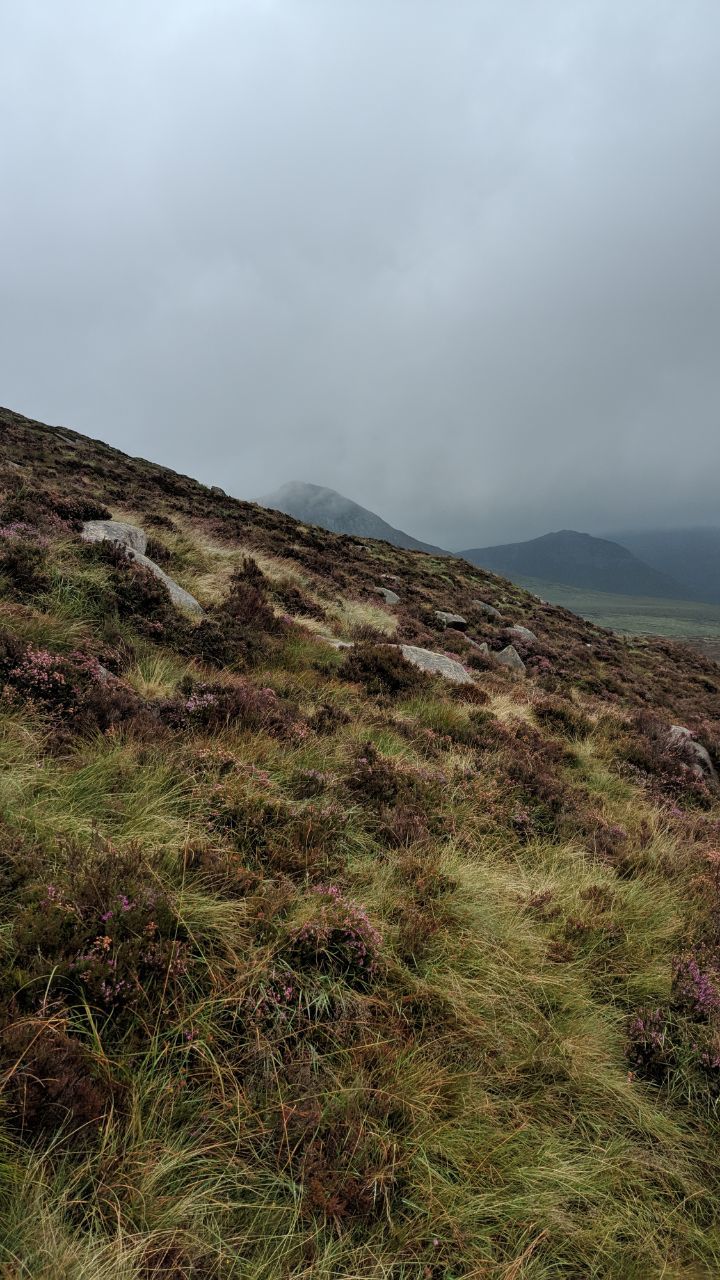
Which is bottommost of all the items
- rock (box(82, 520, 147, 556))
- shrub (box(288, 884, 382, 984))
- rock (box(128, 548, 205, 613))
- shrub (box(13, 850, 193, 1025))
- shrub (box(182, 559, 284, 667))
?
shrub (box(288, 884, 382, 984))

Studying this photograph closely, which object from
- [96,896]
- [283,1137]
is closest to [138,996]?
[96,896]

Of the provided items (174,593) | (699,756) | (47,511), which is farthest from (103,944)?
(699,756)

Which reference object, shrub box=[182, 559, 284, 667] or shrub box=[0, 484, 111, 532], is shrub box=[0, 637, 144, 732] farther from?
shrub box=[0, 484, 111, 532]

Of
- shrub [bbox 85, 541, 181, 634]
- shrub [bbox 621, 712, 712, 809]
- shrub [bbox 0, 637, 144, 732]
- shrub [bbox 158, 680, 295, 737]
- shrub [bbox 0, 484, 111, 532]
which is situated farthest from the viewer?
shrub [bbox 0, 484, 111, 532]

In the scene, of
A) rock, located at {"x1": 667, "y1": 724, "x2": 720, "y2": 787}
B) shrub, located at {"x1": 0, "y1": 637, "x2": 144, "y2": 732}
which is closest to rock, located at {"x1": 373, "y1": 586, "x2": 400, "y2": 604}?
rock, located at {"x1": 667, "y1": 724, "x2": 720, "y2": 787}

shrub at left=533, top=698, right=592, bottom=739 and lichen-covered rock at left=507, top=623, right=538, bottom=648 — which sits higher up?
lichen-covered rock at left=507, top=623, right=538, bottom=648

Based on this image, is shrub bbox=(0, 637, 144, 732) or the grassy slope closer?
the grassy slope

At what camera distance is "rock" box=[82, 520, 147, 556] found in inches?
379

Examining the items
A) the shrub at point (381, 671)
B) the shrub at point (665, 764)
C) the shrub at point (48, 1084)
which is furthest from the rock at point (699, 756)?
the shrub at point (48, 1084)

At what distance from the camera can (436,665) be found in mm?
10570

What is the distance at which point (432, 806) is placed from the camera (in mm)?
5223

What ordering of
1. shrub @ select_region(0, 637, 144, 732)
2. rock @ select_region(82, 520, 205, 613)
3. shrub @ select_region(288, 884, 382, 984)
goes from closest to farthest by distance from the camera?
shrub @ select_region(288, 884, 382, 984)
shrub @ select_region(0, 637, 144, 732)
rock @ select_region(82, 520, 205, 613)

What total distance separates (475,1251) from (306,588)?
44.7 ft

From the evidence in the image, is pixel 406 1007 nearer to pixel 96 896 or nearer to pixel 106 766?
pixel 96 896
